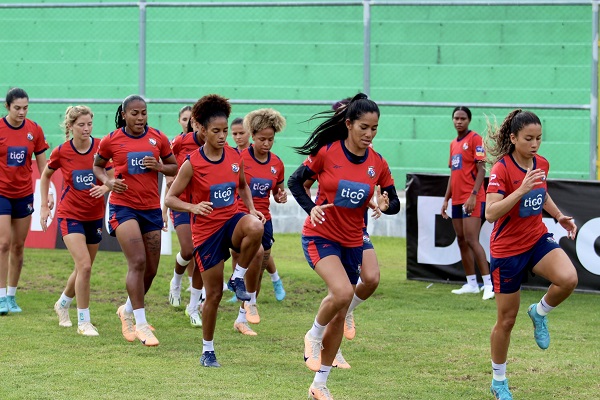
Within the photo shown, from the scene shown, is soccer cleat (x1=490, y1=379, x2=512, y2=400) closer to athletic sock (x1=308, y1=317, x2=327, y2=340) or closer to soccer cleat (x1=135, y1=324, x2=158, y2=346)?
athletic sock (x1=308, y1=317, x2=327, y2=340)

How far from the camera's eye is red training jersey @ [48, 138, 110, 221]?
9.48 meters

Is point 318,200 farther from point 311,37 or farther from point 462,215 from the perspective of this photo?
point 311,37

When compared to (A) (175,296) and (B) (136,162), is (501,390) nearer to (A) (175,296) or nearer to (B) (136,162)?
(B) (136,162)

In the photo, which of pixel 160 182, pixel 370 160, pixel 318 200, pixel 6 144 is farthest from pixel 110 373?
pixel 160 182

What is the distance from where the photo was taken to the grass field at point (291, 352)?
7.10m

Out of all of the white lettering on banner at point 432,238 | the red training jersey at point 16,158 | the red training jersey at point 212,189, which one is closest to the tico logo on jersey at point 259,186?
the red training jersey at point 212,189

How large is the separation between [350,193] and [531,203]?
4.27ft

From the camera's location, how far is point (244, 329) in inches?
375

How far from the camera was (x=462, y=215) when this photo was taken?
12.1m

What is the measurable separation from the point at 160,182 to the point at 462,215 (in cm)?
475

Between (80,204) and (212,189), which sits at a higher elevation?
(212,189)

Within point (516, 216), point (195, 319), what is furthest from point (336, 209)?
point (195, 319)

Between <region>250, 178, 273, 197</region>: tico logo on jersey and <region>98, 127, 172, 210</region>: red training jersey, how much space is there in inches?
49.5

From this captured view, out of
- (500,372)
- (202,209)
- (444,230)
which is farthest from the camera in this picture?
(444,230)
